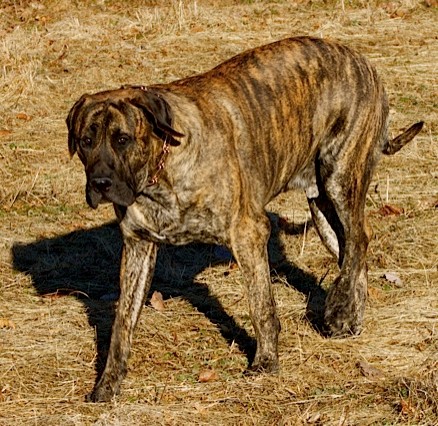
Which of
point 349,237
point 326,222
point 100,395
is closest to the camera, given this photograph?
point 100,395

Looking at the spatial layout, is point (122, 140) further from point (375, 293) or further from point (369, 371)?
point (375, 293)

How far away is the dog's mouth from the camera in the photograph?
5902 mm

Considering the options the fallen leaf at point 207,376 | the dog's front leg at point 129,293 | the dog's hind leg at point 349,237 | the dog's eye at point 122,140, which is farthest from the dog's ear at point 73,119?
the dog's hind leg at point 349,237

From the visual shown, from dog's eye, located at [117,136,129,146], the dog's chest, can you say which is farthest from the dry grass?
dog's eye, located at [117,136,129,146]

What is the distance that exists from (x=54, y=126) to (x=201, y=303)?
475cm

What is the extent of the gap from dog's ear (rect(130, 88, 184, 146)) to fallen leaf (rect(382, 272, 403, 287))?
2676 mm

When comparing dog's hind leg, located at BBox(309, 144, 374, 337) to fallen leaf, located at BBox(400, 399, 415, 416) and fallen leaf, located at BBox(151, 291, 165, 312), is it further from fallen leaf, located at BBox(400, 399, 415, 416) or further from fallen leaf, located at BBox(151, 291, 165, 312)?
fallen leaf, located at BBox(400, 399, 415, 416)

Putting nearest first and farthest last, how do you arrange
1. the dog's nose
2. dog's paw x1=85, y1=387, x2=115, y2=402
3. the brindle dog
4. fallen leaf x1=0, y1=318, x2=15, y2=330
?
the dog's nose → the brindle dog → dog's paw x1=85, y1=387, x2=115, y2=402 → fallen leaf x1=0, y1=318, x2=15, y2=330

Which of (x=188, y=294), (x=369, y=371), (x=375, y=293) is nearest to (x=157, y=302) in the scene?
(x=188, y=294)

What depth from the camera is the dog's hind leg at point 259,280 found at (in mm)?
6559

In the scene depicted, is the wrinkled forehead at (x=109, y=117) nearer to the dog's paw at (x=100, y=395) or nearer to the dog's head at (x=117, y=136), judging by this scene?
the dog's head at (x=117, y=136)

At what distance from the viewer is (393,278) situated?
27.0 feet

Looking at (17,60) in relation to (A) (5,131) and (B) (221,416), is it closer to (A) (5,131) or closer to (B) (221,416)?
(A) (5,131)

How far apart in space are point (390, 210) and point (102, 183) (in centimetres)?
433
